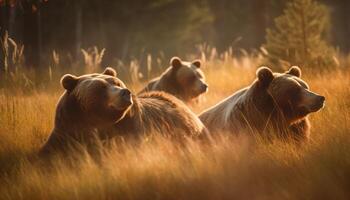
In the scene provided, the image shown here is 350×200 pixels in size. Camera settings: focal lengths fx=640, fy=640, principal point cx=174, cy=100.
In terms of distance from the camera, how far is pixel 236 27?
105ft

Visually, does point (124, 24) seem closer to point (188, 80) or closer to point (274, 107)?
point (188, 80)

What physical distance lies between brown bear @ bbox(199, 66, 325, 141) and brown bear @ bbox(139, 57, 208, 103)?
3151 millimetres

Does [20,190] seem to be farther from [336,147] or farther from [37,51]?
[37,51]

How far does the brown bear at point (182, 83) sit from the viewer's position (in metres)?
9.77

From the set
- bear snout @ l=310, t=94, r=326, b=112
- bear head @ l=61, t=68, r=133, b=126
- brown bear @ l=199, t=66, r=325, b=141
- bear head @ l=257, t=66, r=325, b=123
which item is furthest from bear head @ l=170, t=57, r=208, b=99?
bear head @ l=61, t=68, r=133, b=126

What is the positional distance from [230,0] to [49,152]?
86.1 ft

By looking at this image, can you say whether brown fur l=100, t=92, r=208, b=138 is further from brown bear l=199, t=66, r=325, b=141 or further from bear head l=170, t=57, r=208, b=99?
bear head l=170, t=57, r=208, b=99

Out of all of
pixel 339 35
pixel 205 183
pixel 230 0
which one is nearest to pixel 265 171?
pixel 205 183

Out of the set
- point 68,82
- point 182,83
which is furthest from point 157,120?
point 182,83

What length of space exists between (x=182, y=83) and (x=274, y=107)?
3739mm

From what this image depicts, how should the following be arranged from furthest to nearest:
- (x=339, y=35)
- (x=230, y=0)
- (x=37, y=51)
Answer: (x=339, y=35), (x=230, y=0), (x=37, y=51)

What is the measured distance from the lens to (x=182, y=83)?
32.4 ft

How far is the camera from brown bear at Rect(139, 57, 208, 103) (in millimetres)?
9766

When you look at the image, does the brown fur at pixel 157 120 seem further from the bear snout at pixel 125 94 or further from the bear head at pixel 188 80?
the bear head at pixel 188 80
